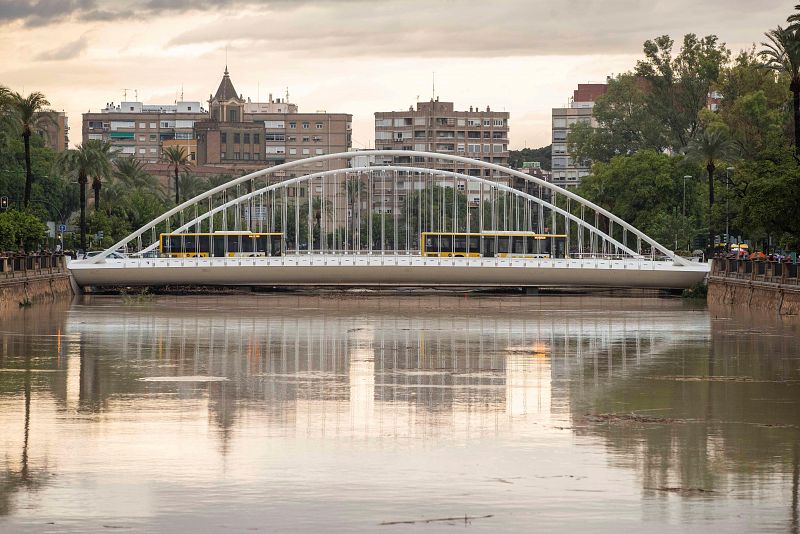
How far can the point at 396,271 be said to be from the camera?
308 ft

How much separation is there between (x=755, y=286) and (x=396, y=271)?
2292 centimetres

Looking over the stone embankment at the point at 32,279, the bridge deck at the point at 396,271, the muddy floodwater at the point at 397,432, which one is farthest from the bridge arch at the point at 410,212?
the muddy floodwater at the point at 397,432

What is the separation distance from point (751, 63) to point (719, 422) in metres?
99.2

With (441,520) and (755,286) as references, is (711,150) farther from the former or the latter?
(441,520)

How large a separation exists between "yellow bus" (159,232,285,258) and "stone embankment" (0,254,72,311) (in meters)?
15.5

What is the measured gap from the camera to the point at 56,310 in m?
75.8

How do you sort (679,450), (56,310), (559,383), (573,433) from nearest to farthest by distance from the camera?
(679,450)
(573,433)
(559,383)
(56,310)

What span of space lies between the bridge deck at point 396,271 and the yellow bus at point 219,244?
13.0 m

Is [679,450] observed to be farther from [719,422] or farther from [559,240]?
[559,240]

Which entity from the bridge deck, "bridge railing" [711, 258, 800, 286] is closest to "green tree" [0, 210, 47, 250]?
the bridge deck

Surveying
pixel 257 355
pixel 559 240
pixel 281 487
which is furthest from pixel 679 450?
pixel 559 240

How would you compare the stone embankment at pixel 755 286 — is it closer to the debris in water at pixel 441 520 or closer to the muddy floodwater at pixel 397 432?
the muddy floodwater at pixel 397 432

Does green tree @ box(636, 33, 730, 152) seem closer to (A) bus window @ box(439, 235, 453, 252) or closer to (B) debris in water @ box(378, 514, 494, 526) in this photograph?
(A) bus window @ box(439, 235, 453, 252)

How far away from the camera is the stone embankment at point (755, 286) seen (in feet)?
230
